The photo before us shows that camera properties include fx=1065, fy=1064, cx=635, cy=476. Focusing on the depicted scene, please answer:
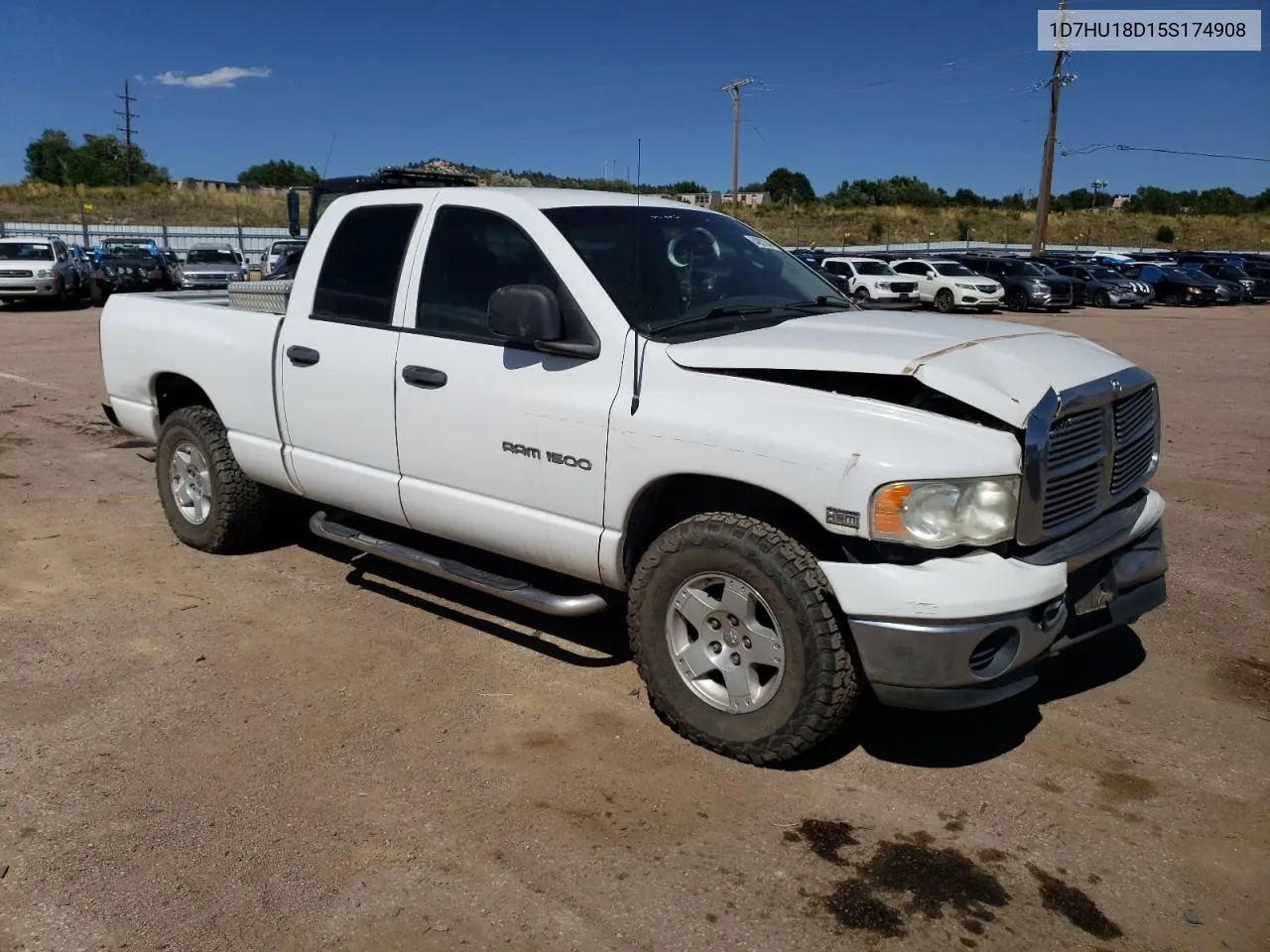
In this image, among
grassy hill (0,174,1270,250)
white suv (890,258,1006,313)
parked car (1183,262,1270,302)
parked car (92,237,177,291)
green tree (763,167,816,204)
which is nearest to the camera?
parked car (92,237,177,291)

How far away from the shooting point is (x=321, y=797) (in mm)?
3553

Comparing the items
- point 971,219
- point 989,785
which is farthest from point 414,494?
point 971,219

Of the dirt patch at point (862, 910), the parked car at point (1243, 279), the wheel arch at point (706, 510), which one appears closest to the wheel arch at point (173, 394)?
the wheel arch at point (706, 510)

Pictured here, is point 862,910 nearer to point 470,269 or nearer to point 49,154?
point 470,269

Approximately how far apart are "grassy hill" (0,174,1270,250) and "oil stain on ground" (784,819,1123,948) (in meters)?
56.8

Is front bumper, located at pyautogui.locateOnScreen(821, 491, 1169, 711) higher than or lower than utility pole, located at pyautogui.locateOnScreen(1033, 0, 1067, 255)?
lower

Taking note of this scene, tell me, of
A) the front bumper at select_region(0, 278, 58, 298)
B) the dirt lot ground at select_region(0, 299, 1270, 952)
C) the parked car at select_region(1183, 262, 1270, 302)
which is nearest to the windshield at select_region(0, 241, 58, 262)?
the front bumper at select_region(0, 278, 58, 298)

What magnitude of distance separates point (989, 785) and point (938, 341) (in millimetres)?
1558

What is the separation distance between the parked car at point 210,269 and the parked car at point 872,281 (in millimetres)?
15967

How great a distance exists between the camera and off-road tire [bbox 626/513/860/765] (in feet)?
11.4

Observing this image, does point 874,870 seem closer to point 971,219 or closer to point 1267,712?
point 1267,712

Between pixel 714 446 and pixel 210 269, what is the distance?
2753 centimetres

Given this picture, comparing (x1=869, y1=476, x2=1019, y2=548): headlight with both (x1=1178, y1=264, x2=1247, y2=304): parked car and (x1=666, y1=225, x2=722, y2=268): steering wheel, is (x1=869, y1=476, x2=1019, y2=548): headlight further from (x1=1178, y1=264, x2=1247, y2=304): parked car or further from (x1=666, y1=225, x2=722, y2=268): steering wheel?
(x1=1178, y1=264, x2=1247, y2=304): parked car

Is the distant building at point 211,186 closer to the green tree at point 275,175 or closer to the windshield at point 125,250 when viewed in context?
the green tree at point 275,175
